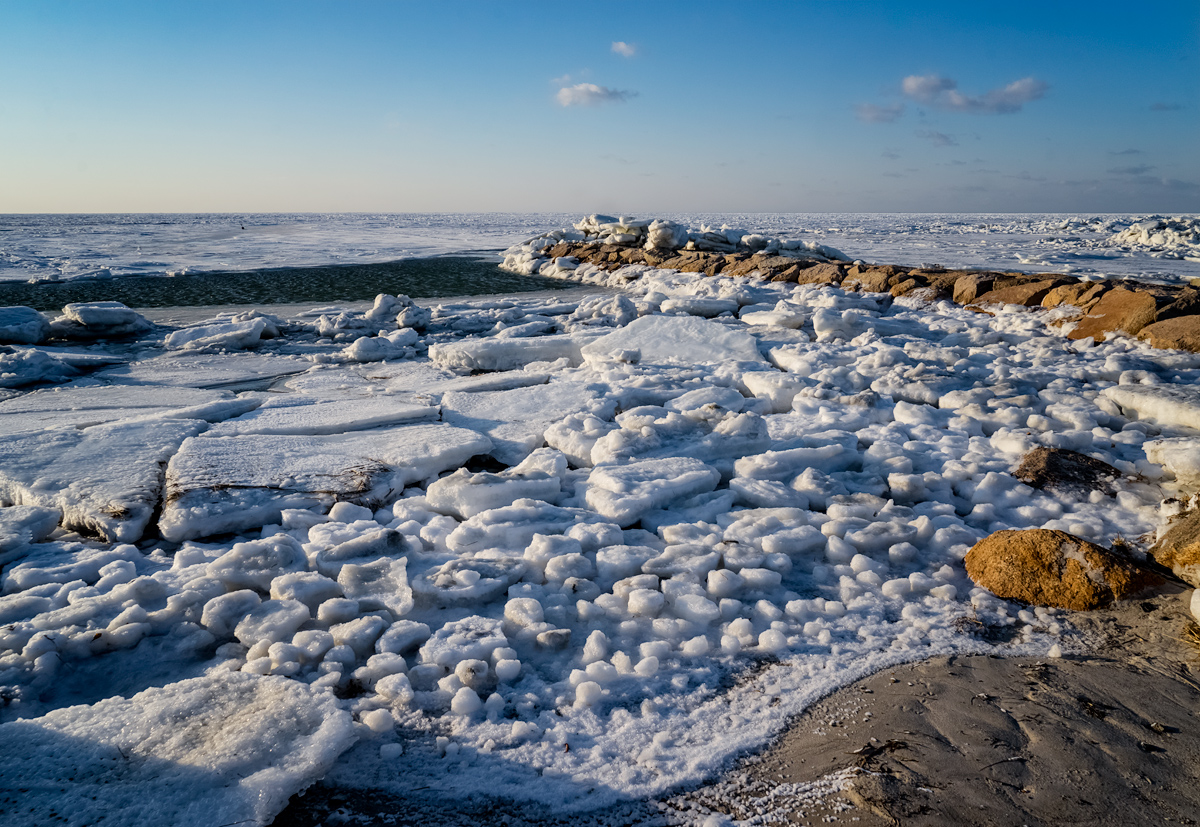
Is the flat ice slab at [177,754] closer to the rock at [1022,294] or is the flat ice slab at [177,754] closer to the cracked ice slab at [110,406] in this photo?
the cracked ice slab at [110,406]

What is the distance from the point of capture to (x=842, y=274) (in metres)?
9.47

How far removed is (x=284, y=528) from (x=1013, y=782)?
8.56ft

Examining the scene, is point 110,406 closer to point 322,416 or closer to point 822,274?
point 322,416

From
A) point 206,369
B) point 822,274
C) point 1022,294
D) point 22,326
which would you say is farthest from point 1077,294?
point 22,326

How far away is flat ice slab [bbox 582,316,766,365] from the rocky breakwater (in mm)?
3182

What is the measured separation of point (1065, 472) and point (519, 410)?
2.95m

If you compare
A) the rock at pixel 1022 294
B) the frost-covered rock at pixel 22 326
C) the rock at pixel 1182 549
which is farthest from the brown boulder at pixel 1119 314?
the frost-covered rock at pixel 22 326

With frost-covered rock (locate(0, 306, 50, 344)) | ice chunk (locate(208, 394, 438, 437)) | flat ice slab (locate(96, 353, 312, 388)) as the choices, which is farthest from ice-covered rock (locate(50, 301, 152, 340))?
ice chunk (locate(208, 394, 438, 437))

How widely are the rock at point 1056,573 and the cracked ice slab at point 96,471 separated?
3.35m

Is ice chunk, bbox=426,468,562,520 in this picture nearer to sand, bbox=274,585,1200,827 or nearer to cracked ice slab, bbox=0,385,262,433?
sand, bbox=274,585,1200,827

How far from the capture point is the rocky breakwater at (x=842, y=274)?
569cm

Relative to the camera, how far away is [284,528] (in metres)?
2.67

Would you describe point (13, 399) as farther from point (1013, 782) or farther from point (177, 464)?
point (1013, 782)


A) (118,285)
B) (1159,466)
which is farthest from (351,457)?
(118,285)
